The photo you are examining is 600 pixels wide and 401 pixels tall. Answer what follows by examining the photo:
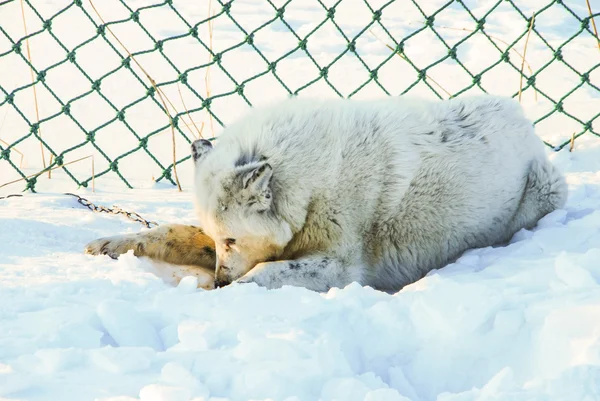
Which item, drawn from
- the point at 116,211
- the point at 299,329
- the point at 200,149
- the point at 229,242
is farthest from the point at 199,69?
the point at 299,329

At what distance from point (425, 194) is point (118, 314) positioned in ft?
4.47

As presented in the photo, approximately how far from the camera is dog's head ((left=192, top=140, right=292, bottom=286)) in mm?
3074

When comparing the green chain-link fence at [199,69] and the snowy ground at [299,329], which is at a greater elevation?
the green chain-link fence at [199,69]

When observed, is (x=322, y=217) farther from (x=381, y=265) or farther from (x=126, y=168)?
(x=126, y=168)

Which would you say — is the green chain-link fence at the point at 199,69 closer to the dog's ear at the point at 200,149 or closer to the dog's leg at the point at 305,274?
the dog's ear at the point at 200,149

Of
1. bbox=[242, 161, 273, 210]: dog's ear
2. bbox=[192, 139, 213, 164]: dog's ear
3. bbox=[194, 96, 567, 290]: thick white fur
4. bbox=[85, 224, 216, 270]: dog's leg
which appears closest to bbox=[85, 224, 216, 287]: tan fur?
bbox=[85, 224, 216, 270]: dog's leg

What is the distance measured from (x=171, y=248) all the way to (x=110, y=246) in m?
0.24

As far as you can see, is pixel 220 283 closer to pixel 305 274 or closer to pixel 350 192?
pixel 305 274

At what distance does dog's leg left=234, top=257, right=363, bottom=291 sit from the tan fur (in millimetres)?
386

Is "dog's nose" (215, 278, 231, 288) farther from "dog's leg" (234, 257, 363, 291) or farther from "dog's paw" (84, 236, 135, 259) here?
"dog's paw" (84, 236, 135, 259)

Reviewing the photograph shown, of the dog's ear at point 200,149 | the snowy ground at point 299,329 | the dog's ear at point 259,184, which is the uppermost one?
the dog's ear at point 200,149

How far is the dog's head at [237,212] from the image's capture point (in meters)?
3.07

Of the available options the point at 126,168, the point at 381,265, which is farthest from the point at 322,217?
the point at 126,168

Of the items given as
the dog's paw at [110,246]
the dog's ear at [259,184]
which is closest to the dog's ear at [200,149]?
the dog's ear at [259,184]
